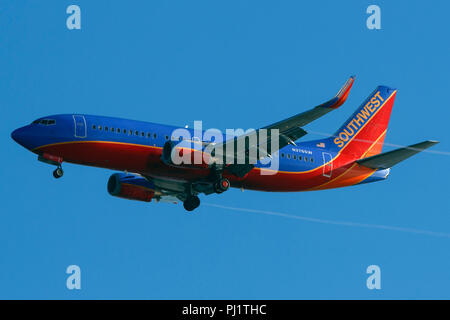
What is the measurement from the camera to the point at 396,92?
6844cm

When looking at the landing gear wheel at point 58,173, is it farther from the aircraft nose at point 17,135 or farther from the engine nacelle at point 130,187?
the engine nacelle at point 130,187

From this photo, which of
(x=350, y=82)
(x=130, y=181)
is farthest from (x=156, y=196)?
(x=350, y=82)

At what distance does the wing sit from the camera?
1902 inches

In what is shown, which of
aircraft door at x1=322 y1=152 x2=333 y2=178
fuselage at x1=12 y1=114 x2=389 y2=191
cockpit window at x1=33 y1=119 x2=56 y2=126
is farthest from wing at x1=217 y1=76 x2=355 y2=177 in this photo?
cockpit window at x1=33 y1=119 x2=56 y2=126

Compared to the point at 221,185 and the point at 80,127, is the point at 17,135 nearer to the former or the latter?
the point at 80,127

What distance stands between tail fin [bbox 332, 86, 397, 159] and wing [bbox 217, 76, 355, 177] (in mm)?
9711

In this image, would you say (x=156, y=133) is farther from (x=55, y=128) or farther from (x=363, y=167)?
(x=363, y=167)

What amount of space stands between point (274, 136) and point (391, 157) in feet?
33.3

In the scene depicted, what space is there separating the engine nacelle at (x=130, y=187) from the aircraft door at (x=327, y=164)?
12.3 m

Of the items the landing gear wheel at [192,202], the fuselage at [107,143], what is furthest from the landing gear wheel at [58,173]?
the landing gear wheel at [192,202]

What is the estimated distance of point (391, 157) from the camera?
196ft

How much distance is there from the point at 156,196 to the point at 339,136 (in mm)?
14268

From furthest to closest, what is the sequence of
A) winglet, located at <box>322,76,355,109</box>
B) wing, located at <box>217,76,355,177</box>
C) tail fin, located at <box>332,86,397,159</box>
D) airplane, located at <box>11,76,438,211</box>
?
tail fin, located at <box>332,86,397,159</box> → airplane, located at <box>11,76,438,211</box> → wing, located at <box>217,76,355,177</box> → winglet, located at <box>322,76,355,109</box>

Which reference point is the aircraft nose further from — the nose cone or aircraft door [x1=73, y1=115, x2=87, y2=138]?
aircraft door [x1=73, y1=115, x2=87, y2=138]
